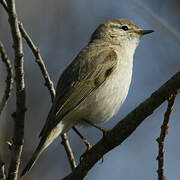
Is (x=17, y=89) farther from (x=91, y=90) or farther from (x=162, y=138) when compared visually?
(x=162, y=138)

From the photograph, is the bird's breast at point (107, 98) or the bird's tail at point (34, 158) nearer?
the bird's tail at point (34, 158)

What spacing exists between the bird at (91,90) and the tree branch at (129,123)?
1.87 feet

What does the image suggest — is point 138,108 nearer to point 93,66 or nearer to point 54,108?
point 54,108

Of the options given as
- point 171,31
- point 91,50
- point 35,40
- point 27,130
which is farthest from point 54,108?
point 35,40

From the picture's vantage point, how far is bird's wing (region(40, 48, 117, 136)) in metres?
3.89

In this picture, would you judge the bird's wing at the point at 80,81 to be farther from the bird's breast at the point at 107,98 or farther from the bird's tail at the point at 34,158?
the bird's tail at the point at 34,158

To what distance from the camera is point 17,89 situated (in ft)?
10.7

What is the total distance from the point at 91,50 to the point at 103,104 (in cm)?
96

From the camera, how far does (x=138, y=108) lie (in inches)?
115

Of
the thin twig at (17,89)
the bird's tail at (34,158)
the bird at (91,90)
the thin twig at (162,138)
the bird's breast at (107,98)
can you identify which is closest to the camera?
the thin twig at (162,138)

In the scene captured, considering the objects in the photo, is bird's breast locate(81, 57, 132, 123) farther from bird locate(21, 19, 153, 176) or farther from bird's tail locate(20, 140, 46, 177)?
bird's tail locate(20, 140, 46, 177)

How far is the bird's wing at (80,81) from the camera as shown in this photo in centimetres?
389

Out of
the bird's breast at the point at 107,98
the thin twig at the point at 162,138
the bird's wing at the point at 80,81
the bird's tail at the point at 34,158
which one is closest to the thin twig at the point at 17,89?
the bird's tail at the point at 34,158

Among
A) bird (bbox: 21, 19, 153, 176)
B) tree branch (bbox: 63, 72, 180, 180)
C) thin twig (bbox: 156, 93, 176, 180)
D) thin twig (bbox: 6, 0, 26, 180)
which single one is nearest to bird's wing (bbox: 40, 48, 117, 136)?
bird (bbox: 21, 19, 153, 176)
